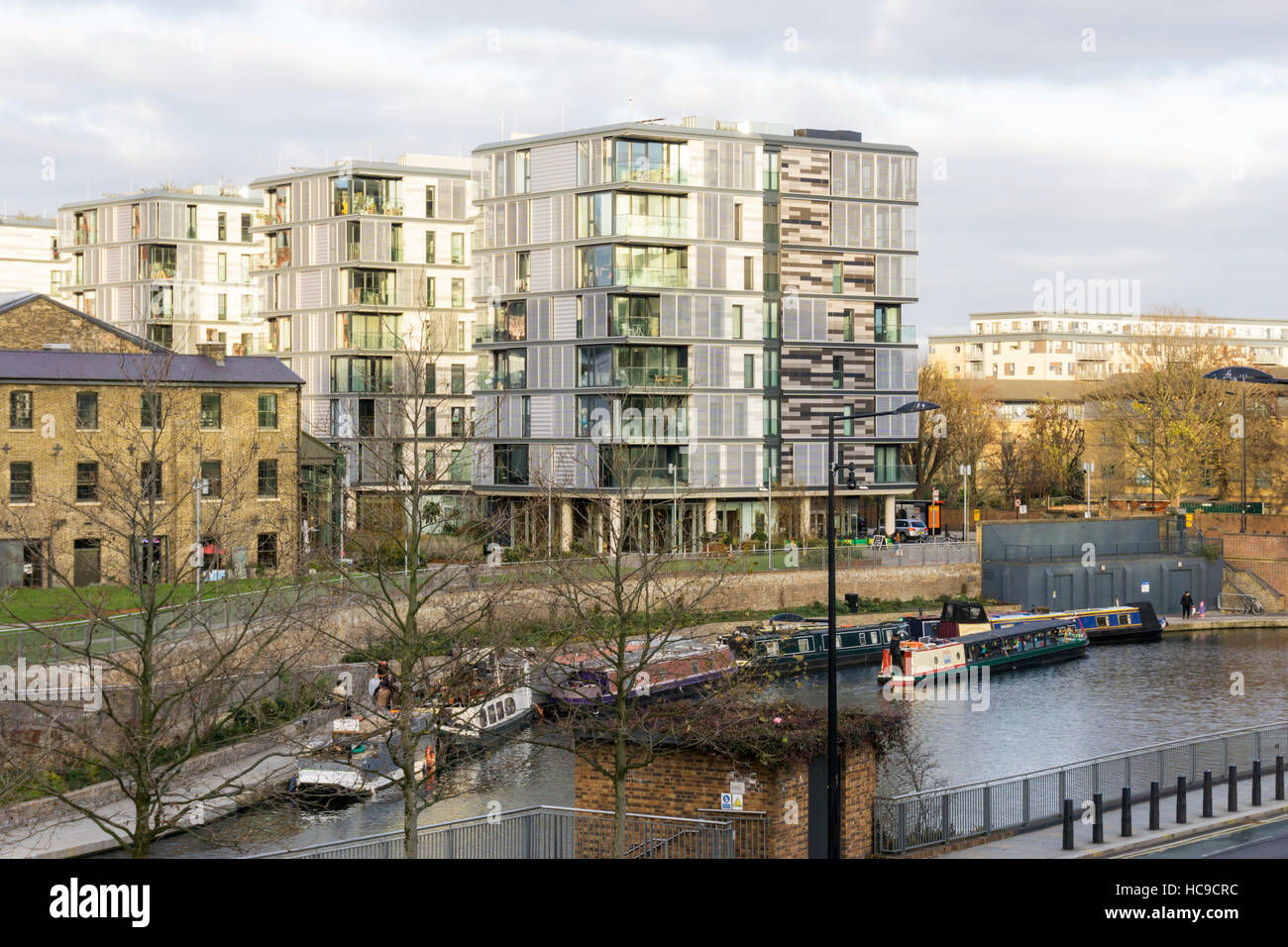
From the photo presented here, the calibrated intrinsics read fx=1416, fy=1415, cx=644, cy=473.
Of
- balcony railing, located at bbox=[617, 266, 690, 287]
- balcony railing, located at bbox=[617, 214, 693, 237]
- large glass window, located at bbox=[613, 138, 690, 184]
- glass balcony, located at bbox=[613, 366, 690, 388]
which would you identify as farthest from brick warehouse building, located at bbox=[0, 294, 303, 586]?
large glass window, located at bbox=[613, 138, 690, 184]

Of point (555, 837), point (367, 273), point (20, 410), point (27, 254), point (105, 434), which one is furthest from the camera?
point (27, 254)

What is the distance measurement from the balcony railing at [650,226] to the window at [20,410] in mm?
27255

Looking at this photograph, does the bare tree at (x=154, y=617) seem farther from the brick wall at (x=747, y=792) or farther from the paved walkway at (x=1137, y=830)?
the paved walkway at (x=1137, y=830)

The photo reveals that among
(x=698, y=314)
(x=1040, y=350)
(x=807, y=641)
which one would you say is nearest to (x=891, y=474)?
(x=698, y=314)

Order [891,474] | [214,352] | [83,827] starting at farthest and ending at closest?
[891,474]
[214,352]
[83,827]

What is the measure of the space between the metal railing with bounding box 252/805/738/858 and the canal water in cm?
240

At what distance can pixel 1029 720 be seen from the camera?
42344mm

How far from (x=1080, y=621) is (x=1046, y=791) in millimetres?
37772

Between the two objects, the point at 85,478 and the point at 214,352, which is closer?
the point at 85,478

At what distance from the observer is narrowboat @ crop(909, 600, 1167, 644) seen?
55.0 meters

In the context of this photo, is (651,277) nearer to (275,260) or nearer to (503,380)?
(503,380)
